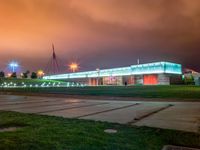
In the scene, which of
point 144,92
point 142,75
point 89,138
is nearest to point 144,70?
point 142,75

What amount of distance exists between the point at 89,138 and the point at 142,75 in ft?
201

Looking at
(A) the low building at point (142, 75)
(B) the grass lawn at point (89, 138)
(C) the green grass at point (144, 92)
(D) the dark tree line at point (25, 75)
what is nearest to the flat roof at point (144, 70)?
(A) the low building at point (142, 75)

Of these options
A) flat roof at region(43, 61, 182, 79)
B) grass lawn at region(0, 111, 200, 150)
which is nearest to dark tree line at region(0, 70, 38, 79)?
flat roof at region(43, 61, 182, 79)

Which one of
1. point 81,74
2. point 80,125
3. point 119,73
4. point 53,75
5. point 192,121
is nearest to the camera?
point 80,125

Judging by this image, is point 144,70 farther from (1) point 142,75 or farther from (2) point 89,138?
(2) point 89,138

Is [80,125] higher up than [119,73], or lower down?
lower down

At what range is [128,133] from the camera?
5.24 meters

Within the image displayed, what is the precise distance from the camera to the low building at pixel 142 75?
6069 cm

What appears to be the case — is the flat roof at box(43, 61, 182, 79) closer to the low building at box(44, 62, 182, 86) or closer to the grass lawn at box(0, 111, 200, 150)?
the low building at box(44, 62, 182, 86)

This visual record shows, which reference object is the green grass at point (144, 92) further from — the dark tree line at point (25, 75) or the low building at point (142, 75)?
the dark tree line at point (25, 75)

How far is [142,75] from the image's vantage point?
212 ft

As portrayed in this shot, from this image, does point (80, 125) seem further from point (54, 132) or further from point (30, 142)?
point (30, 142)

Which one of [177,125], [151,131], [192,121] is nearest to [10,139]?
[151,131]

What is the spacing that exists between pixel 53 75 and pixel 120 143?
10734cm
